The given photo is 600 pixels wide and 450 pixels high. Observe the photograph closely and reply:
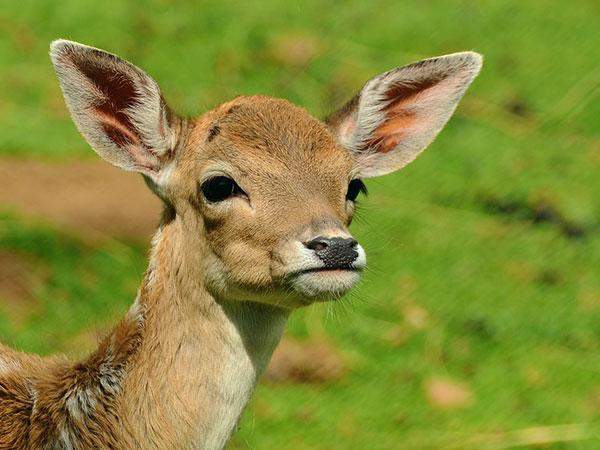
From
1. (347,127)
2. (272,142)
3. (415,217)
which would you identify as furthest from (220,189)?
(415,217)

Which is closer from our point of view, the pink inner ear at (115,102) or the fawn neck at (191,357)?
the fawn neck at (191,357)

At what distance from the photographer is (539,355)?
825 centimetres

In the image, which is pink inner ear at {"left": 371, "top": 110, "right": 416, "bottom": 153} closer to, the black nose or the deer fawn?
the deer fawn

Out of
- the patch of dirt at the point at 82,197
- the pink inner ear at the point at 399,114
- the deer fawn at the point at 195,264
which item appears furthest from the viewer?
the patch of dirt at the point at 82,197

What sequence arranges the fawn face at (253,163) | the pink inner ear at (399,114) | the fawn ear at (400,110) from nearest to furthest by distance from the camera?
the fawn face at (253,163) < the fawn ear at (400,110) < the pink inner ear at (399,114)

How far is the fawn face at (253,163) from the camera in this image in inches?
200

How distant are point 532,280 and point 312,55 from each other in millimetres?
3129

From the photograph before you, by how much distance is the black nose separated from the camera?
16.3 feet

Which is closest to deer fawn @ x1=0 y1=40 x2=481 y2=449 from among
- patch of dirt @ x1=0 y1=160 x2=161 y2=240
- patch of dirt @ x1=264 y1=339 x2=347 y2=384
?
patch of dirt @ x1=264 y1=339 x2=347 y2=384

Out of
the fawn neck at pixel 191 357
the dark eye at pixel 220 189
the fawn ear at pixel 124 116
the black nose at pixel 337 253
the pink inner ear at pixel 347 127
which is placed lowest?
the fawn neck at pixel 191 357

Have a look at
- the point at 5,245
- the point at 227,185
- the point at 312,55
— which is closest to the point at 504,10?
the point at 312,55

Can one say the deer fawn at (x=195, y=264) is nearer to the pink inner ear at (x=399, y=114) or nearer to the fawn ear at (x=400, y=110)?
the fawn ear at (x=400, y=110)

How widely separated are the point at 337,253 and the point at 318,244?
9 centimetres

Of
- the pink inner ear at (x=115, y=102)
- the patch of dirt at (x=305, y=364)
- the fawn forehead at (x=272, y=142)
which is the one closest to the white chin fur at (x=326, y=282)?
the fawn forehead at (x=272, y=142)
